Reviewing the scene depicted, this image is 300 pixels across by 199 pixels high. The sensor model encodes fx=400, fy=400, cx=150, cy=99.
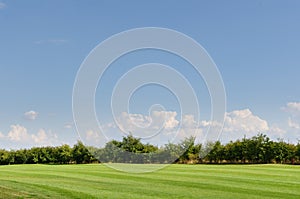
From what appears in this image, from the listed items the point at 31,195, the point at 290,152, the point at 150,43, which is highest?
the point at 150,43

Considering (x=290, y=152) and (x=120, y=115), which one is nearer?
(x=120, y=115)

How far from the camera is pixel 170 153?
6638cm

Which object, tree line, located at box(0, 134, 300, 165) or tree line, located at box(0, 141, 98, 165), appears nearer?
tree line, located at box(0, 134, 300, 165)

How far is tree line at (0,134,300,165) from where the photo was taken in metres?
57.7

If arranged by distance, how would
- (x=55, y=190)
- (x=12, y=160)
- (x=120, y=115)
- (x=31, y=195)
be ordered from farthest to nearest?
(x=12, y=160), (x=120, y=115), (x=55, y=190), (x=31, y=195)

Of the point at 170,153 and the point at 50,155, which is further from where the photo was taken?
the point at 50,155

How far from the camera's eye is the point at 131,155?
71062mm

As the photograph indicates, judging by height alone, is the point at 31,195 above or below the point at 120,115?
below

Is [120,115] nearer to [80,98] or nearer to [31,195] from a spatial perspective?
[80,98]

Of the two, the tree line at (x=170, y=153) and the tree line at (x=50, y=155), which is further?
the tree line at (x=50, y=155)

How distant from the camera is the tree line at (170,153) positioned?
57719mm

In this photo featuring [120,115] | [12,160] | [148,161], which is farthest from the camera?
[12,160]

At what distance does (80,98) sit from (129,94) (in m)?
3.08

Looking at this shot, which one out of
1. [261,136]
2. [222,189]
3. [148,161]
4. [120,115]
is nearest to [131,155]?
[148,161]
